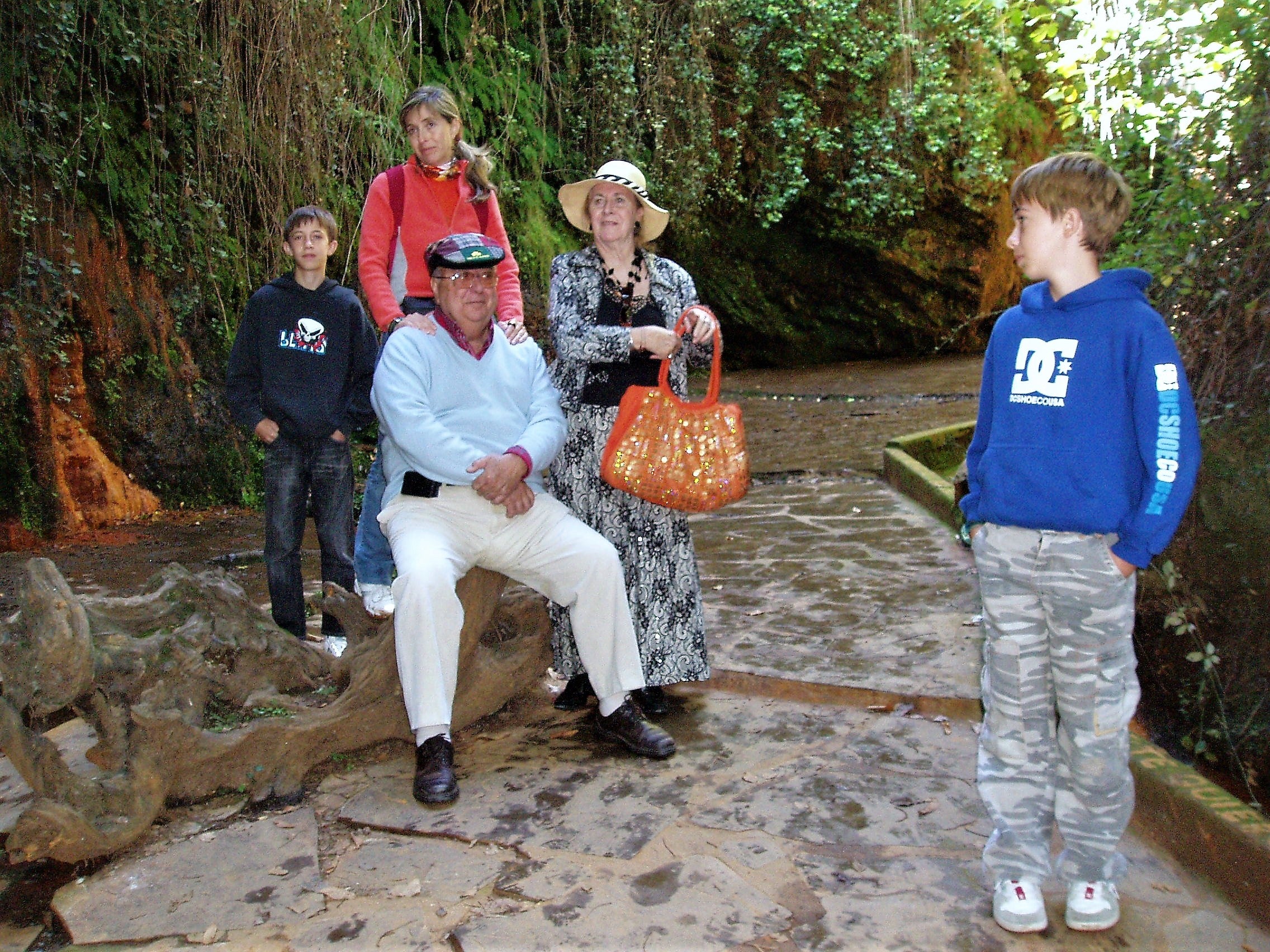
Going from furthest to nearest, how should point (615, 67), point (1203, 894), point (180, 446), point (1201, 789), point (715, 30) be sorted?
point (715, 30)
point (615, 67)
point (180, 446)
point (1201, 789)
point (1203, 894)

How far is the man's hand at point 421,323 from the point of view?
13.2 ft

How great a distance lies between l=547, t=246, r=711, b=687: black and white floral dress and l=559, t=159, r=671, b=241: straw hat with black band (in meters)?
0.11

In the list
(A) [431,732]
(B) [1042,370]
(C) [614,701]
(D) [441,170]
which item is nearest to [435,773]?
(A) [431,732]

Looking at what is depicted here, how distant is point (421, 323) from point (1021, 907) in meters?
2.59

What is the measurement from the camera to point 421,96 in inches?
177

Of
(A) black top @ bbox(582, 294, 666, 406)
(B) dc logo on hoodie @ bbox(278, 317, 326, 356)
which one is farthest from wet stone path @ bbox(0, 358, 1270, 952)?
(B) dc logo on hoodie @ bbox(278, 317, 326, 356)

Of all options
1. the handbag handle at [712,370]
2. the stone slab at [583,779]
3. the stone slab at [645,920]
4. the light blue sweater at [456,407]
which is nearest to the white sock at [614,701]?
the stone slab at [583,779]

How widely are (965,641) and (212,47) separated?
568cm

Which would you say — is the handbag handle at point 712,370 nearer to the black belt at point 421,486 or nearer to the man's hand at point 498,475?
the man's hand at point 498,475

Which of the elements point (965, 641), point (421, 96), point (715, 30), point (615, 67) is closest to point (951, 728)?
point (965, 641)

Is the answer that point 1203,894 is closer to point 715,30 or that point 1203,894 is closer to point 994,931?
point 994,931

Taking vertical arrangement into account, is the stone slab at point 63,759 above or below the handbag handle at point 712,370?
below

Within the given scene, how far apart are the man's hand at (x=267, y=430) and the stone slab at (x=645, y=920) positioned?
95.4 inches

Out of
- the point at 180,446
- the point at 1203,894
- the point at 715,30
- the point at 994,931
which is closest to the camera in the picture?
the point at 994,931
